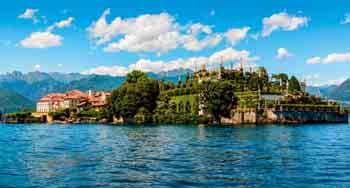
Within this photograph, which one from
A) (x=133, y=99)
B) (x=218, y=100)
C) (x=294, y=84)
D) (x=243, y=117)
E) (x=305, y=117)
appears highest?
(x=294, y=84)

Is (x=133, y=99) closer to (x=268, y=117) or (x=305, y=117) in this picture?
(x=268, y=117)

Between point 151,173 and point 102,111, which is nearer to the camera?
point 151,173

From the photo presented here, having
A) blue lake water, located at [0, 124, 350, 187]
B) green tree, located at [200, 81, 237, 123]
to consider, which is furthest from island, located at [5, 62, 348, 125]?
blue lake water, located at [0, 124, 350, 187]

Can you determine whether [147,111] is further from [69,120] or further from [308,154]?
[308,154]

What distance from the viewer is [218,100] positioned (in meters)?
150

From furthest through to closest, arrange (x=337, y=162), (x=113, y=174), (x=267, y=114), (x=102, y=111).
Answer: (x=102, y=111) < (x=267, y=114) < (x=337, y=162) < (x=113, y=174)

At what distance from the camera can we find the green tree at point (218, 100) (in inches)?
5915

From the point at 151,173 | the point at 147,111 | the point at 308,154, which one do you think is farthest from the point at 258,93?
the point at 151,173

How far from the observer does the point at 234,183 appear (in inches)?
1265

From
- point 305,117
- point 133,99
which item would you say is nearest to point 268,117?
point 305,117

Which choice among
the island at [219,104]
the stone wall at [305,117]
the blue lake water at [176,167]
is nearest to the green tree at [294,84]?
the island at [219,104]

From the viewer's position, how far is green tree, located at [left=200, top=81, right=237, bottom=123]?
150 meters

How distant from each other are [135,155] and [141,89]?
429ft

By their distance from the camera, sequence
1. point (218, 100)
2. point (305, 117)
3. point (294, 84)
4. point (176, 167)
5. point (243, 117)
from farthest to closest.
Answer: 1. point (294, 84)
2. point (305, 117)
3. point (243, 117)
4. point (218, 100)
5. point (176, 167)
